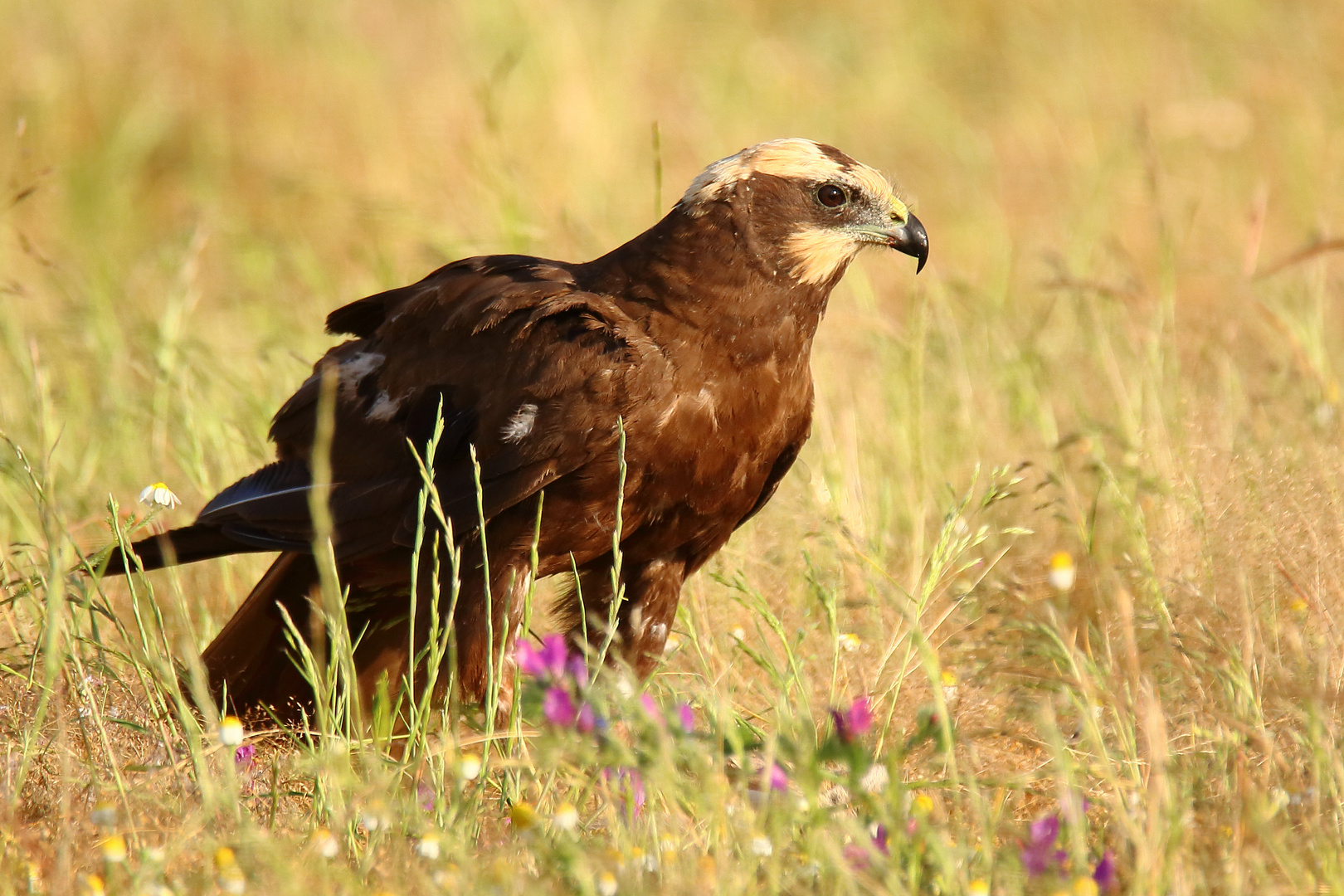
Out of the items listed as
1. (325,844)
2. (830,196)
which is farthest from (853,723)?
(830,196)

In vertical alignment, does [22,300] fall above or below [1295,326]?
above

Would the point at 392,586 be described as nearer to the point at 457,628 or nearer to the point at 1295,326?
the point at 457,628

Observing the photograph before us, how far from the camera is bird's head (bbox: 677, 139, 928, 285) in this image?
3.42m

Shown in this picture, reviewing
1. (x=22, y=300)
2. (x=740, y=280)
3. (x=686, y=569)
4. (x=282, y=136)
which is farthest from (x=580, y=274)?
(x=282, y=136)

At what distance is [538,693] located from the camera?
6.50 ft

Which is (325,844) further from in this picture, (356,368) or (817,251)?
(817,251)

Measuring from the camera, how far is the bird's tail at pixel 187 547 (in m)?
3.50

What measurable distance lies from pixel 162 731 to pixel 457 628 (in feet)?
2.29

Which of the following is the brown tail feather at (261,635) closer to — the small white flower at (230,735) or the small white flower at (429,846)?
the small white flower at (230,735)

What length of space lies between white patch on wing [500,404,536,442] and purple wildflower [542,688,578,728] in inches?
47.4

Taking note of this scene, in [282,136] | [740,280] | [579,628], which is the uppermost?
[282,136]

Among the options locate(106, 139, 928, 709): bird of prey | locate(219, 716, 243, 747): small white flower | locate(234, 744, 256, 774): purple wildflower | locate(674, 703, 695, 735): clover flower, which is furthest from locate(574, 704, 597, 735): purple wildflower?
locate(234, 744, 256, 774): purple wildflower

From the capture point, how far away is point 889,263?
690cm

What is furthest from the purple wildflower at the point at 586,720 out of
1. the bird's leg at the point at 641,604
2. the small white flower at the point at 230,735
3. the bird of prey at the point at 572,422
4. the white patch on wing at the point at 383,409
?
the white patch on wing at the point at 383,409
